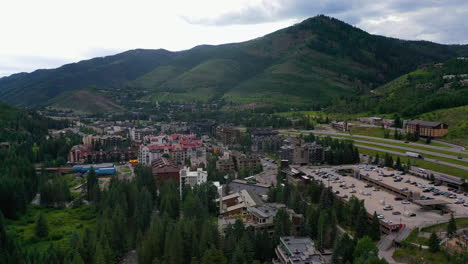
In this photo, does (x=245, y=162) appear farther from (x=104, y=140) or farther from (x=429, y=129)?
(x=104, y=140)

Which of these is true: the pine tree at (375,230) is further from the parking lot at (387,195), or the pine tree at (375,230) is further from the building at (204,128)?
the building at (204,128)

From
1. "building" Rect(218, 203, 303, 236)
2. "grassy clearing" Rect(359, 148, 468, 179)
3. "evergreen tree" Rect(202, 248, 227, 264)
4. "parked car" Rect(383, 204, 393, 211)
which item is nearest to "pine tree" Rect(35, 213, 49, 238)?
"building" Rect(218, 203, 303, 236)

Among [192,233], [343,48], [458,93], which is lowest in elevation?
[192,233]

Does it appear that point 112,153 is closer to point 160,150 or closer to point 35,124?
point 160,150

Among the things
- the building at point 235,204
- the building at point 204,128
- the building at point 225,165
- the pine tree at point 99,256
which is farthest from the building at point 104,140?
the pine tree at point 99,256

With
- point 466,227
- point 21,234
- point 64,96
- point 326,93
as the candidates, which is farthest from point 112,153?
point 64,96

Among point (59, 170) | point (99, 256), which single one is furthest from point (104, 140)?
point (99, 256)
